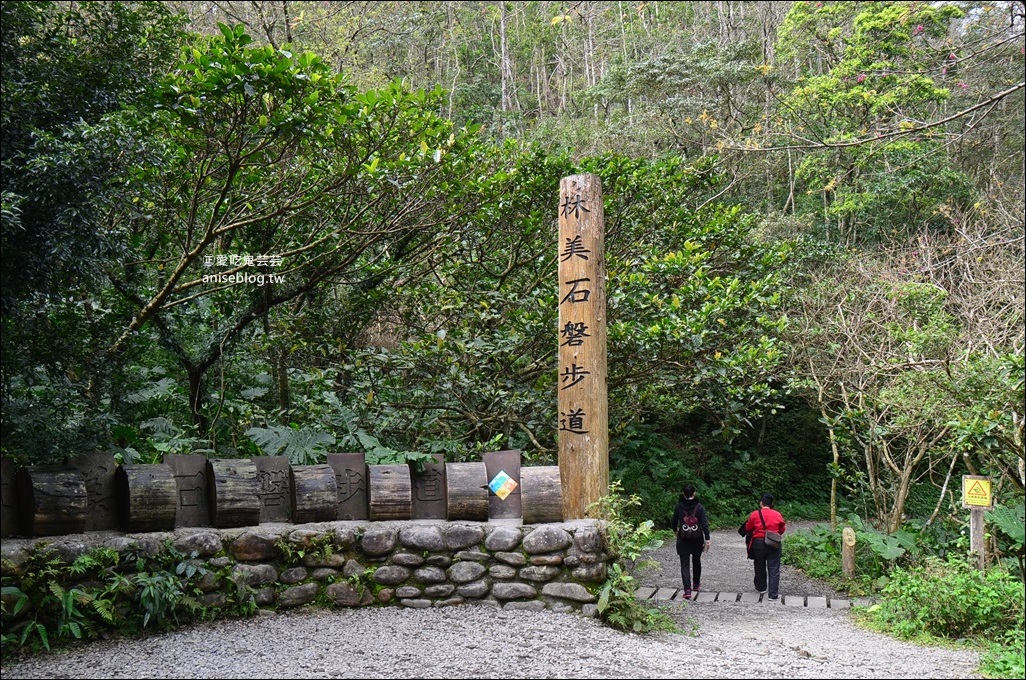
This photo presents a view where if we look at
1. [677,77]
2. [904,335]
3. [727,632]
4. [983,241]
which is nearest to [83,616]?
[727,632]

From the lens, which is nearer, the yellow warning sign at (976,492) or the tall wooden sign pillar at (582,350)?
the tall wooden sign pillar at (582,350)

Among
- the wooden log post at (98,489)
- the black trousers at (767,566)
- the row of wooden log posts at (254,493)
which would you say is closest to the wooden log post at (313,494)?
the row of wooden log posts at (254,493)

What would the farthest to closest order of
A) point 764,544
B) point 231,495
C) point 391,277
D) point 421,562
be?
point 391,277 → point 764,544 → point 421,562 → point 231,495

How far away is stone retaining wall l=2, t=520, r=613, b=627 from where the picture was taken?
5074 mm

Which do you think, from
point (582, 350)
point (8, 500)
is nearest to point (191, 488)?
point (8, 500)

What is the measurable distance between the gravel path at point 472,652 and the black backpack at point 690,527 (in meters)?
1.63

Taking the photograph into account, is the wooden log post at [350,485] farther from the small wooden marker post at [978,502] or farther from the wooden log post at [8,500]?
the small wooden marker post at [978,502]

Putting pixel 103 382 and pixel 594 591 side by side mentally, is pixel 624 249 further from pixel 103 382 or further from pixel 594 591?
pixel 103 382

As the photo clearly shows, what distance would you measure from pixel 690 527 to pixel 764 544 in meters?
0.97

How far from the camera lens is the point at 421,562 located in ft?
17.5

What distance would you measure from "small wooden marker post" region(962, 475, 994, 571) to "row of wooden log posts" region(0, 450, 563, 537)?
11.1 ft

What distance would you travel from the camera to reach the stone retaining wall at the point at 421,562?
16.6 feet

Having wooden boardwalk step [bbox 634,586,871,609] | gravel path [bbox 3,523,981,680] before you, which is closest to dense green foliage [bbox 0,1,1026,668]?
wooden boardwalk step [bbox 634,586,871,609]

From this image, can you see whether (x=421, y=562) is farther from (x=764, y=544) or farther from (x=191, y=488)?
(x=764, y=544)
